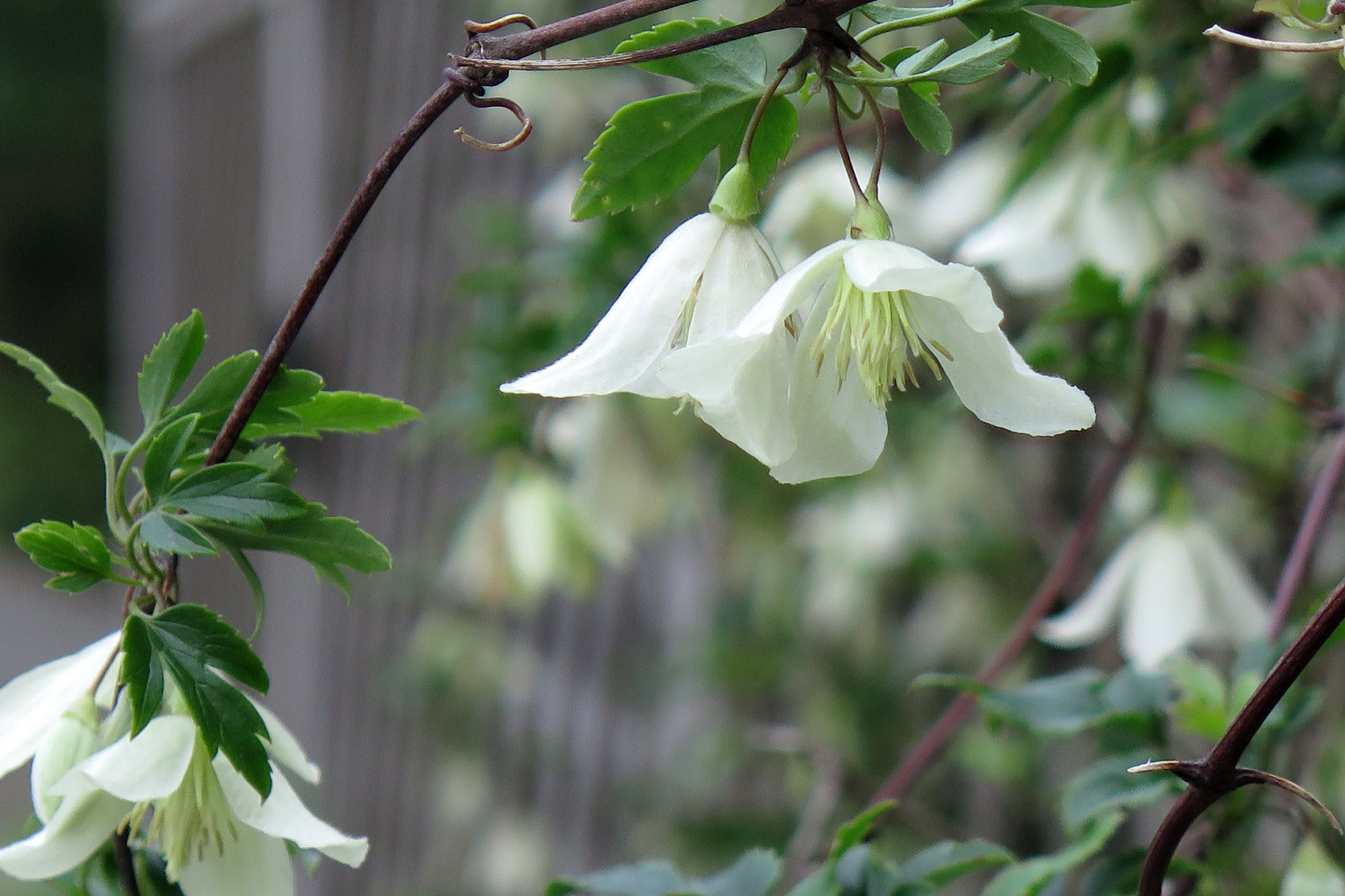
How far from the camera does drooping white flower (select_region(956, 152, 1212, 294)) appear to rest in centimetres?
81

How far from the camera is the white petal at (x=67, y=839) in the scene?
38cm

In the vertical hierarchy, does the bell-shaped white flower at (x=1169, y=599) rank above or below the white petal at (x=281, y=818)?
below

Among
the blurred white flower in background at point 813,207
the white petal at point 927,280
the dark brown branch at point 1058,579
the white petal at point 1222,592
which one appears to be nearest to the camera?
the white petal at point 927,280

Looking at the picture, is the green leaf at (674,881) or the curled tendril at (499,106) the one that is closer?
the curled tendril at (499,106)

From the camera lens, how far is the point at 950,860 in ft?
1.60

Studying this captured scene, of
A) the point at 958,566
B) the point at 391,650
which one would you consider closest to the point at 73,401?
the point at 958,566

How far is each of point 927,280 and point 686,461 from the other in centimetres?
93

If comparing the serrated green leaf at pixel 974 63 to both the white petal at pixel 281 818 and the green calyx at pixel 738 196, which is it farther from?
the white petal at pixel 281 818

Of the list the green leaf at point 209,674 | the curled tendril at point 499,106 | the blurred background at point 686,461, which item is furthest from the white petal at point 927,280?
the blurred background at point 686,461

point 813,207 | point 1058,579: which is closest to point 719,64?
point 1058,579

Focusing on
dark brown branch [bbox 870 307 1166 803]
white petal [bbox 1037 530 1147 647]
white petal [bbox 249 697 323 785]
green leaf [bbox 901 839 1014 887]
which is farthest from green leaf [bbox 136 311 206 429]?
white petal [bbox 1037 530 1147 647]

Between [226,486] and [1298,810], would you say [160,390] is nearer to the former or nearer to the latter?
[226,486]

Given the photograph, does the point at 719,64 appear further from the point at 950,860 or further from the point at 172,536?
the point at 950,860

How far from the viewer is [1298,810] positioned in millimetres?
523
